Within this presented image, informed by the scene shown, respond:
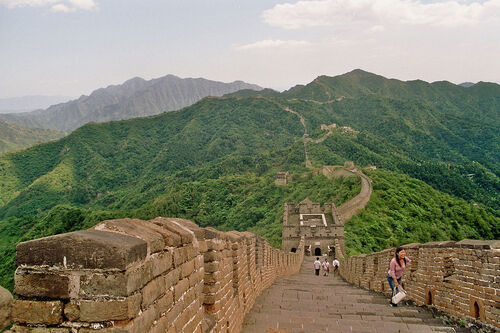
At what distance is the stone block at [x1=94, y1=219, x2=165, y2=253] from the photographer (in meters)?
2.65

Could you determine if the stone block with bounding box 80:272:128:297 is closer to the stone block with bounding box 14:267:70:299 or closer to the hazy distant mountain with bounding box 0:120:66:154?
the stone block with bounding box 14:267:70:299

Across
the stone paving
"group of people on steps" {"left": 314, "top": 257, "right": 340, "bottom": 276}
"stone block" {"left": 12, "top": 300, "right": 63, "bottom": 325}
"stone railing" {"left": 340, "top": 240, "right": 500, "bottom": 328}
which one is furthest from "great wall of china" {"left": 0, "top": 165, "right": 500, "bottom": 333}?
"group of people on steps" {"left": 314, "top": 257, "right": 340, "bottom": 276}

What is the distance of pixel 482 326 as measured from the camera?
664 cm

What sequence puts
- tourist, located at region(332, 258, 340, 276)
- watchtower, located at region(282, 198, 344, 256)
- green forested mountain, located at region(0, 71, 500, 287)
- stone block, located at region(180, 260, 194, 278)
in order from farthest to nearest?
green forested mountain, located at region(0, 71, 500, 287) → watchtower, located at region(282, 198, 344, 256) → tourist, located at region(332, 258, 340, 276) → stone block, located at region(180, 260, 194, 278)

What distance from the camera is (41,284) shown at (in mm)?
2340

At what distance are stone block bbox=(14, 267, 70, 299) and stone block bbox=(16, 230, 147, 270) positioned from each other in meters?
0.05

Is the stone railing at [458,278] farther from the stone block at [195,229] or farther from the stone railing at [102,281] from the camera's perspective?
the stone railing at [102,281]

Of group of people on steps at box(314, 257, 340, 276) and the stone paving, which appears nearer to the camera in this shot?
the stone paving

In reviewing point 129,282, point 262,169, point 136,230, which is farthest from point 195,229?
point 262,169

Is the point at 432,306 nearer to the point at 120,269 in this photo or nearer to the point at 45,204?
the point at 120,269

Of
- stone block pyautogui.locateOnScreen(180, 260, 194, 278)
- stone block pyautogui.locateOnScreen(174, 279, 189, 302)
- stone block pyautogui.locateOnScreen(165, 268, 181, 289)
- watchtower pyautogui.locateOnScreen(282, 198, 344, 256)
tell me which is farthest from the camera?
watchtower pyautogui.locateOnScreen(282, 198, 344, 256)

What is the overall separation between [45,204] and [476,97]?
184480 mm

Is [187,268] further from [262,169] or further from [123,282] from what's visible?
[262,169]

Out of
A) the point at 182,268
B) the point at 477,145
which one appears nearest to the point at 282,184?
the point at 182,268
